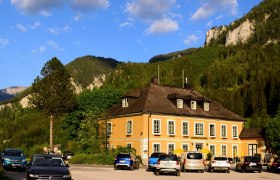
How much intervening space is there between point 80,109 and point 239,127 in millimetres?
27297

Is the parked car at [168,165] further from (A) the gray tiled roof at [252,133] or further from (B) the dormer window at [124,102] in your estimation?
(A) the gray tiled roof at [252,133]

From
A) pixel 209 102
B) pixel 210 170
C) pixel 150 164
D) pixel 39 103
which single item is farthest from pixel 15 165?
pixel 39 103

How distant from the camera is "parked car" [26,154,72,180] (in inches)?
677

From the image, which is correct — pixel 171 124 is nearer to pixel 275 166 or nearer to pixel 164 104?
pixel 164 104

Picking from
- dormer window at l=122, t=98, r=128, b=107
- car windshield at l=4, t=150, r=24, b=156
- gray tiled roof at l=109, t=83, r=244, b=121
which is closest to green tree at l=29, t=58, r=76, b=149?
gray tiled roof at l=109, t=83, r=244, b=121

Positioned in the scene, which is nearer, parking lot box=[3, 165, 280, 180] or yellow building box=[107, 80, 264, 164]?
parking lot box=[3, 165, 280, 180]

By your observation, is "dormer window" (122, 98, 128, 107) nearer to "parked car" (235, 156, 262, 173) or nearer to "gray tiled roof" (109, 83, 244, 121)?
"gray tiled roof" (109, 83, 244, 121)

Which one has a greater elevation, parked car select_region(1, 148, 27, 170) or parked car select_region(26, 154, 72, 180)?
parked car select_region(26, 154, 72, 180)

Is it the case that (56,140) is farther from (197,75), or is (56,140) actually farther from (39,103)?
(197,75)

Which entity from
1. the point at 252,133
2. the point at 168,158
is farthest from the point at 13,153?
the point at 252,133

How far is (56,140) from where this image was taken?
9744 centimetres

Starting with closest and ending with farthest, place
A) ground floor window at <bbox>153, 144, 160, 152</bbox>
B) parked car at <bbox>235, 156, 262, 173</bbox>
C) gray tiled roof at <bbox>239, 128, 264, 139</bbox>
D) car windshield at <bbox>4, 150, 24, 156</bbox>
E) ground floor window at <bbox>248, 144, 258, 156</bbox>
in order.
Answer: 1. car windshield at <bbox>4, 150, 24, 156</bbox>
2. parked car at <bbox>235, 156, 262, 173</bbox>
3. ground floor window at <bbox>153, 144, 160, 152</bbox>
4. gray tiled roof at <bbox>239, 128, 264, 139</bbox>
5. ground floor window at <bbox>248, 144, 258, 156</bbox>

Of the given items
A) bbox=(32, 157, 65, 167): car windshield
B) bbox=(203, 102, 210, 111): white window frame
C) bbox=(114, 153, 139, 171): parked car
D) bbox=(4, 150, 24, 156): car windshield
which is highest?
bbox=(203, 102, 210, 111): white window frame

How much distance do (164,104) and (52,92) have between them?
24290 mm
